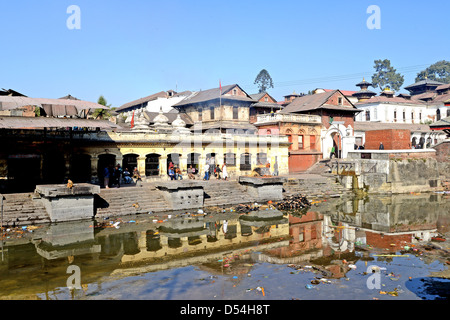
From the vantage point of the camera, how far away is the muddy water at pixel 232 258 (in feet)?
30.9

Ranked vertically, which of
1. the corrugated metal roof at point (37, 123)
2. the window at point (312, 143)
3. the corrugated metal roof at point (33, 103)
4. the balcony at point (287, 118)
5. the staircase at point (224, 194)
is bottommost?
the staircase at point (224, 194)

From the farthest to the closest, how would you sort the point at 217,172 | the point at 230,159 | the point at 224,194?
1. the point at 230,159
2. the point at 217,172
3. the point at 224,194

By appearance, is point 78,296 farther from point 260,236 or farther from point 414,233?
point 414,233

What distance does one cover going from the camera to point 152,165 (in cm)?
2816

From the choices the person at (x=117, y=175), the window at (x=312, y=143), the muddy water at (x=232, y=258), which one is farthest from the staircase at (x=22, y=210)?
the window at (x=312, y=143)

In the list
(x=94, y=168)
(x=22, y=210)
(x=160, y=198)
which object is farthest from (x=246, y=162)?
(x=22, y=210)

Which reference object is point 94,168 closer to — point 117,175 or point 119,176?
point 117,175

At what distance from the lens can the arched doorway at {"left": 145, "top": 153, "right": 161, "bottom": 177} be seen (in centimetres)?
2800

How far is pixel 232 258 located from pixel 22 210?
37.7ft

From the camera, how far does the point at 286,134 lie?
3644cm

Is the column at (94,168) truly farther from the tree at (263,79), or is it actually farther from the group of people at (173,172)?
the tree at (263,79)

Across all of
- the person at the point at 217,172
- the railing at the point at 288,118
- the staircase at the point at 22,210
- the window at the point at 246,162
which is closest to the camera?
the staircase at the point at 22,210

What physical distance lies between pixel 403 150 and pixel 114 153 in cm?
2421

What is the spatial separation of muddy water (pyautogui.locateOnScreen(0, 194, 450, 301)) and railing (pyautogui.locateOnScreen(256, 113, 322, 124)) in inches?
685
